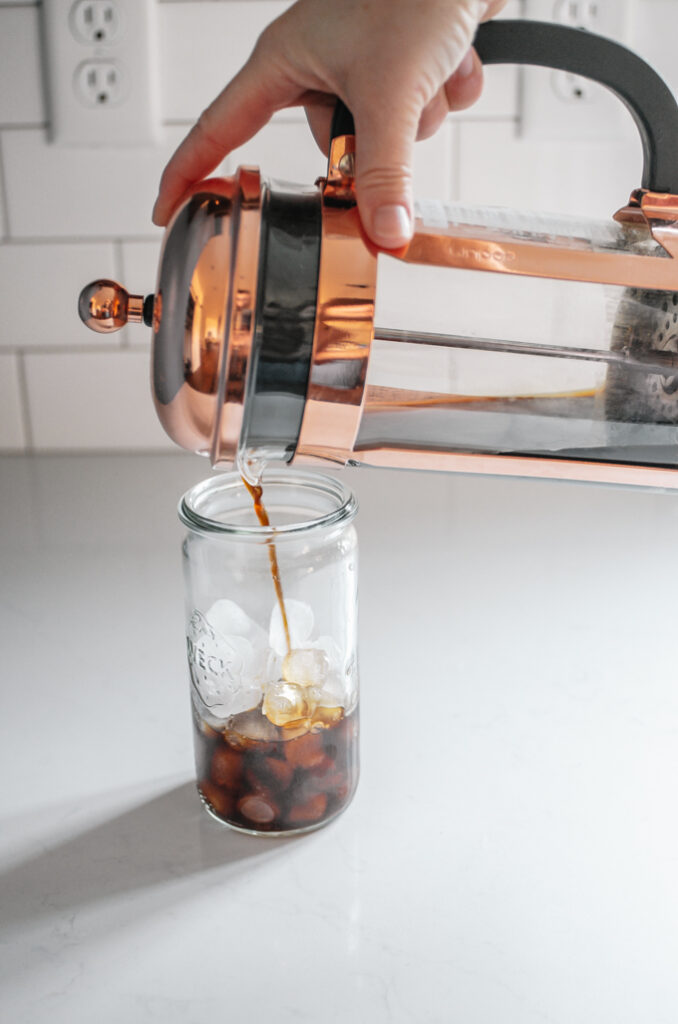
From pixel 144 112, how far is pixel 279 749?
72cm

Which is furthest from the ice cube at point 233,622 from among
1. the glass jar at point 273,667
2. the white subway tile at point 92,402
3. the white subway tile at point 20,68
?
the white subway tile at point 20,68

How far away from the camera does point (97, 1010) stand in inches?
15.5

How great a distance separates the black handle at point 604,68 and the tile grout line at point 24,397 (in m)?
0.68

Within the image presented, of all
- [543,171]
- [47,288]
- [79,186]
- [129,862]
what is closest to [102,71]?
[79,186]

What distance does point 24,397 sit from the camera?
3.41ft

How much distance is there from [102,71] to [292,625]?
68cm

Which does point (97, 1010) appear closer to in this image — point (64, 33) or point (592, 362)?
point (592, 362)

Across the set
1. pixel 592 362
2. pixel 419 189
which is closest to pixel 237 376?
pixel 592 362

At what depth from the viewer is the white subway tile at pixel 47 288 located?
0.99 metres

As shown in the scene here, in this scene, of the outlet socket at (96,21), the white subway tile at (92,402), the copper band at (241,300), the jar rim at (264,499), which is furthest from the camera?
the white subway tile at (92,402)

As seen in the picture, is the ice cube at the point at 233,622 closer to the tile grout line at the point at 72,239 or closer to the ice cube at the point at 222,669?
the ice cube at the point at 222,669

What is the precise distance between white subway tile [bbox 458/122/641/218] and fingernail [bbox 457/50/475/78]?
424 millimetres

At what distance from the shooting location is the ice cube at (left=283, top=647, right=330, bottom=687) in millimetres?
505

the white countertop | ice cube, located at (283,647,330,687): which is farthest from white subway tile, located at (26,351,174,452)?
ice cube, located at (283,647,330,687)
